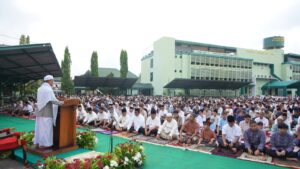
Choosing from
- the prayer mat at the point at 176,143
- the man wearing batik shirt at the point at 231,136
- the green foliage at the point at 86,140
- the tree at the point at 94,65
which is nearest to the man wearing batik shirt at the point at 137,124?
the prayer mat at the point at 176,143

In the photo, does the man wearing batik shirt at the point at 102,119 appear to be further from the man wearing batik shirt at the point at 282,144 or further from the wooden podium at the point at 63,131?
the man wearing batik shirt at the point at 282,144

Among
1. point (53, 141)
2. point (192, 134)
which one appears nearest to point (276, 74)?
point (192, 134)

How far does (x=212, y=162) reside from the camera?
17.3 ft

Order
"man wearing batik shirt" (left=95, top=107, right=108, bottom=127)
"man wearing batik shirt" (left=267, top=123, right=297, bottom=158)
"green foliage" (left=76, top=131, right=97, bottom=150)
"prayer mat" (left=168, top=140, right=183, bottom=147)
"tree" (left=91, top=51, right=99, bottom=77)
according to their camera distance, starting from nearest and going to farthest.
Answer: "man wearing batik shirt" (left=267, top=123, right=297, bottom=158) → "green foliage" (left=76, top=131, right=97, bottom=150) → "prayer mat" (left=168, top=140, right=183, bottom=147) → "man wearing batik shirt" (left=95, top=107, right=108, bottom=127) → "tree" (left=91, top=51, right=99, bottom=77)

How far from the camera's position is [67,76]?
128 feet

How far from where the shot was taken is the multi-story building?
4078cm

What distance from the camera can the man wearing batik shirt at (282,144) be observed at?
18.5 ft


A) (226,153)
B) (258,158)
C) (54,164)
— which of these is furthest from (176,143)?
(54,164)

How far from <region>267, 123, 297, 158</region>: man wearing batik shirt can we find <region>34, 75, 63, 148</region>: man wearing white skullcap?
17.4 feet

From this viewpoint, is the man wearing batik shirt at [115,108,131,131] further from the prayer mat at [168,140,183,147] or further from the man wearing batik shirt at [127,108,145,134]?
the prayer mat at [168,140,183,147]

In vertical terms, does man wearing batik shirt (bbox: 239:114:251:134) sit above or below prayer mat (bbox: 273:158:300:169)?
above

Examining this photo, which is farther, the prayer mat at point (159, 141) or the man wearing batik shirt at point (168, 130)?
the man wearing batik shirt at point (168, 130)

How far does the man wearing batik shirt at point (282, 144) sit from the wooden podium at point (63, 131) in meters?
4.91

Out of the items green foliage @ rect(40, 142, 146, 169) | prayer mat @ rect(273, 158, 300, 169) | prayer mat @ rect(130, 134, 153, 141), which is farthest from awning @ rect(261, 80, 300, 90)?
green foliage @ rect(40, 142, 146, 169)
